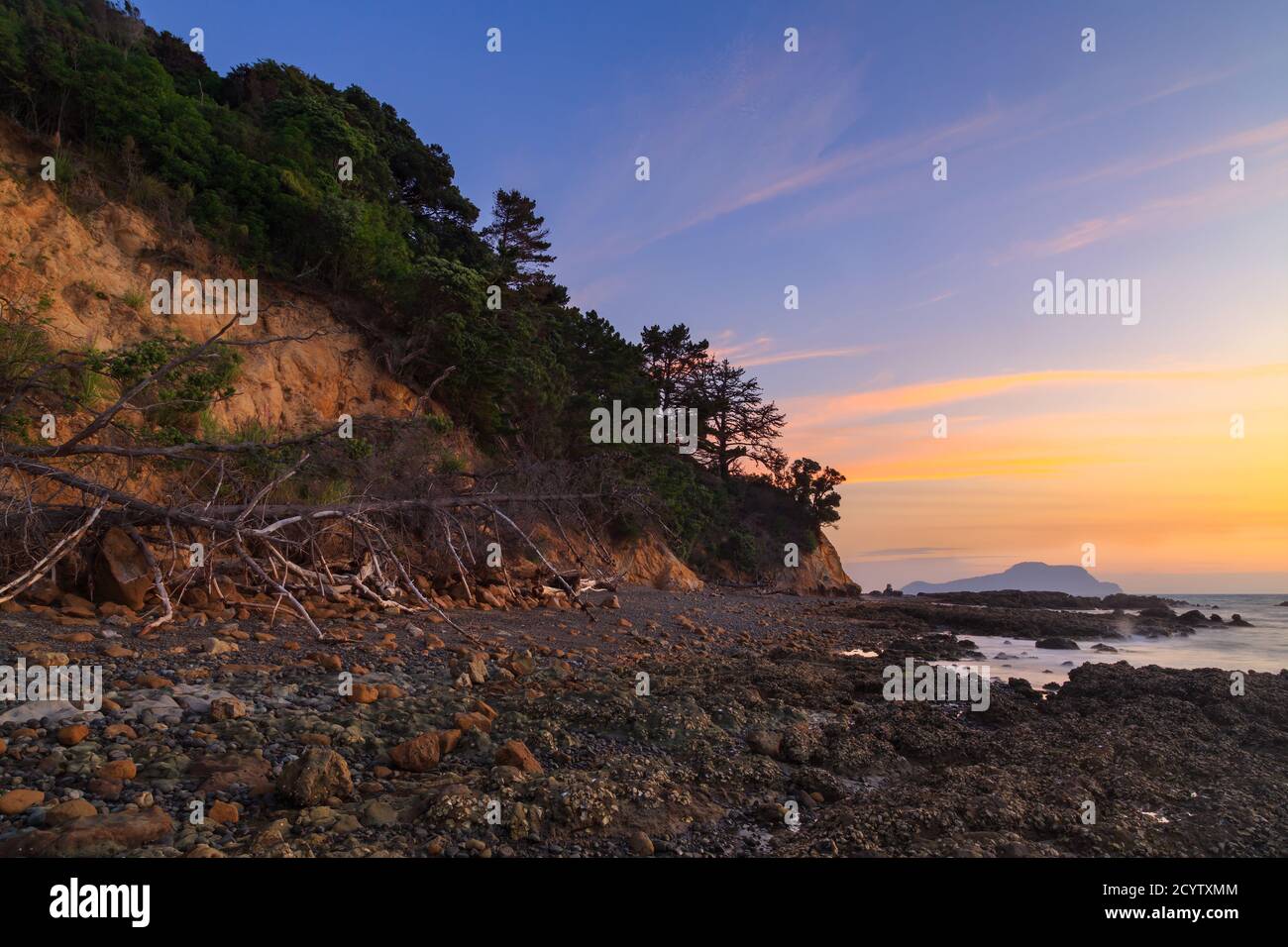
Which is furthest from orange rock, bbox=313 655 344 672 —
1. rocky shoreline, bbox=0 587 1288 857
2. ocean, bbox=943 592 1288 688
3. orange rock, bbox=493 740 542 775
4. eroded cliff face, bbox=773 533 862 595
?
eroded cliff face, bbox=773 533 862 595

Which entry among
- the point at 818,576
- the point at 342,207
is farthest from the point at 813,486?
the point at 342,207

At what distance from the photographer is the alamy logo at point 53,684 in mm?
5020

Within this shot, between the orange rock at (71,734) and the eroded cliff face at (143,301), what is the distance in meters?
8.63

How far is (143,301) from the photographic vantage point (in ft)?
44.2

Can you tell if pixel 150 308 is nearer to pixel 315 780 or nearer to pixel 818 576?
pixel 315 780

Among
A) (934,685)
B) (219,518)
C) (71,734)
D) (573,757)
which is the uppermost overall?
(219,518)

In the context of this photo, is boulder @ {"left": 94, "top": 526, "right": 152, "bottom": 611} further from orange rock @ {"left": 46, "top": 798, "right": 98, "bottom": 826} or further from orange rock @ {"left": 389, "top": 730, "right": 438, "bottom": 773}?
orange rock @ {"left": 46, "top": 798, "right": 98, "bottom": 826}

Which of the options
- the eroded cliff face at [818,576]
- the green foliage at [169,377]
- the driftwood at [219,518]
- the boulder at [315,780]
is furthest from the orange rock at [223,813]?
the eroded cliff face at [818,576]

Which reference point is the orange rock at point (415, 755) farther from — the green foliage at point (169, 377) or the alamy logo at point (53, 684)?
the green foliage at point (169, 377)

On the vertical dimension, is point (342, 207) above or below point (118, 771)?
above

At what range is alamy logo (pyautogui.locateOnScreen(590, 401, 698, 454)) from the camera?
22422 millimetres

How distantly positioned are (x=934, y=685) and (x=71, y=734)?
8.64 m

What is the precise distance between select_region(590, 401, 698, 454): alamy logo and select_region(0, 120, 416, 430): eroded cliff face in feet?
21.5
